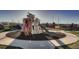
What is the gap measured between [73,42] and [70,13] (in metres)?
0.35

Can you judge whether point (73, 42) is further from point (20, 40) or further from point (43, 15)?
point (20, 40)

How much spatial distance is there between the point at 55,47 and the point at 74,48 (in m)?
0.22

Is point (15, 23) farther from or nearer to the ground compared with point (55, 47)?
farther from the ground

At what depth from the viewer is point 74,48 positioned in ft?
6.34

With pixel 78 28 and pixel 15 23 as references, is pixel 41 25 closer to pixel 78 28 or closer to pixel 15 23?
pixel 15 23

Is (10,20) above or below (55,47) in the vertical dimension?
above

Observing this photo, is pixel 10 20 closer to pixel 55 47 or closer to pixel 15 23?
pixel 15 23

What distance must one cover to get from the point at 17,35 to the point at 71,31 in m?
0.65

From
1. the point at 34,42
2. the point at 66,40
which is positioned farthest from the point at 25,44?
the point at 66,40

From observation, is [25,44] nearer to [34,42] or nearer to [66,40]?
[34,42]
